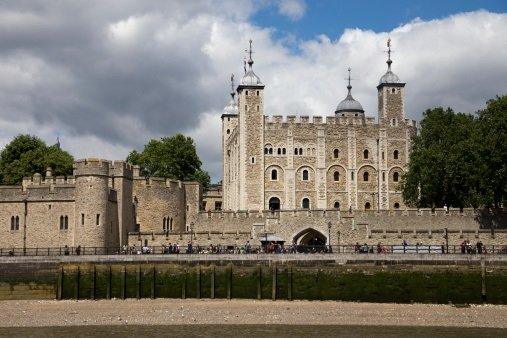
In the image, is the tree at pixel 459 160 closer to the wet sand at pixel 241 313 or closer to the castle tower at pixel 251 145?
the castle tower at pixel 251 145

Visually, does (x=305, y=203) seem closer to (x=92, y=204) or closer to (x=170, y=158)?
(x=170, y=158)

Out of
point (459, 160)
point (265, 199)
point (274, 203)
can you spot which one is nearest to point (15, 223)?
point (265, 199)

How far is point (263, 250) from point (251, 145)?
26.2 meters

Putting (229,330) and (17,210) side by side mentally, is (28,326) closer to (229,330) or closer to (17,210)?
(229,330)

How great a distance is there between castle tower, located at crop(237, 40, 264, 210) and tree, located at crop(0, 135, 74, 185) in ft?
48.2

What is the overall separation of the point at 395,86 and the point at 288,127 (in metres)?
12.1

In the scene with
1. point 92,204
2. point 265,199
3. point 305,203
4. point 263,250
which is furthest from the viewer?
point 305,203

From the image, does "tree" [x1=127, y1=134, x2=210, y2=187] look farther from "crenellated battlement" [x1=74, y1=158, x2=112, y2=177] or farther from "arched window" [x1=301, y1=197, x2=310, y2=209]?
"crenellated battlement" [x1=74, y1=158, x2=112, y2=177]

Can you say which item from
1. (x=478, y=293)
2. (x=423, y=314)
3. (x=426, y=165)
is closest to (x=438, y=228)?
(x=426, y=165)

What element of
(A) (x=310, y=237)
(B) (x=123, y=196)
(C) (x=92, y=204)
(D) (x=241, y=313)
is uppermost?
(B) (x=123, y=196)

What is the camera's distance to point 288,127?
79.6m

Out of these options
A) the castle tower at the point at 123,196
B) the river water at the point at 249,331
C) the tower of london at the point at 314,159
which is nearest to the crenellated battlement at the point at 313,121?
the tower of london at the point at 314,159

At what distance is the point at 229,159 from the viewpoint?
88188mm

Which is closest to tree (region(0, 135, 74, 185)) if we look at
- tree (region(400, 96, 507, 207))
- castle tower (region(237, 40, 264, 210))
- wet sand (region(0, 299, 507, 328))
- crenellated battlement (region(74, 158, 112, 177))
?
castle tower (region(237, 40, 264, 210))
